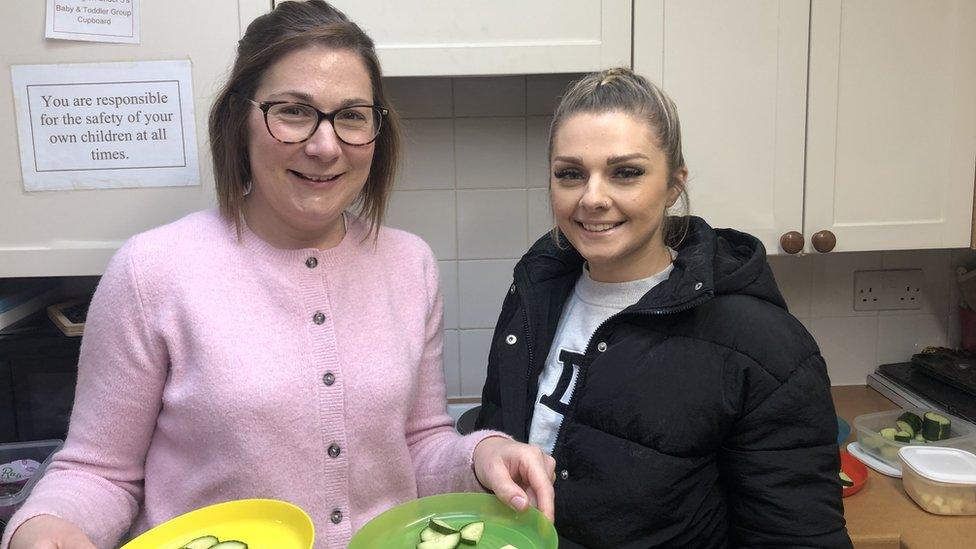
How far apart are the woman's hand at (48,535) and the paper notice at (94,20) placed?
0.89 meters

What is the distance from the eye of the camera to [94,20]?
4.22 feet

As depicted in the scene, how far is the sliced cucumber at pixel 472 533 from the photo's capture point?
0.75m

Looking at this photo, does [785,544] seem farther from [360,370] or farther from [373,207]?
[373,207]

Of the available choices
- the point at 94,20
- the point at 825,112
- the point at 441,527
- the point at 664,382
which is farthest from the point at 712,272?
the point at 94,20

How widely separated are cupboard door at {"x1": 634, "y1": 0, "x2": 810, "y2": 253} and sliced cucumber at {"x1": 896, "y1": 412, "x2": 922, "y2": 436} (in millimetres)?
464

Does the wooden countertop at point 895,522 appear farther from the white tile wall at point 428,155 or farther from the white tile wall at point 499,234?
the white tile wall at point 428,155

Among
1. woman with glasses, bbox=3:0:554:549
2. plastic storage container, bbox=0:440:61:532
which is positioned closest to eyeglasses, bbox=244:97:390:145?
woman with glasses, bbox=3:0:554:549

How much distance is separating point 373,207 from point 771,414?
67 centimetres

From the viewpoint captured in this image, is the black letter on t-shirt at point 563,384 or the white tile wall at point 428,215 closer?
the black letter on t-shirt at point 563,384

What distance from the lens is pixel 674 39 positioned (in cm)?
136

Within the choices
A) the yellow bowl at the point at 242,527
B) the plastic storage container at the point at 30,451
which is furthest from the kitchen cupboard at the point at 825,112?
the plastic storage container at the point at 30,451

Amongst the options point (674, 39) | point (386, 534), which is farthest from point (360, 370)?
point (674, 39)

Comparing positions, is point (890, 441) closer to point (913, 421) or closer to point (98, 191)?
point (913, 421)

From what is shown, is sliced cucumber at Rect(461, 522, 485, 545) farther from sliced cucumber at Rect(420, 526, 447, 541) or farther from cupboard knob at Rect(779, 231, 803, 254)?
cupboard knob at Rect(779, 231, 803, 254)
